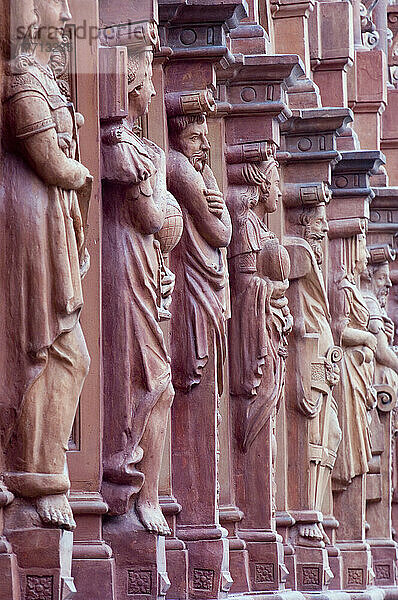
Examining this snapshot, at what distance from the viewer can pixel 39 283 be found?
529 inches

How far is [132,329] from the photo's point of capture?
50.7 feet

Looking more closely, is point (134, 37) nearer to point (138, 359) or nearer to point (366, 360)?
point (138, 359)

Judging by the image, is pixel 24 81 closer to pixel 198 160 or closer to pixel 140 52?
pixel 140 52

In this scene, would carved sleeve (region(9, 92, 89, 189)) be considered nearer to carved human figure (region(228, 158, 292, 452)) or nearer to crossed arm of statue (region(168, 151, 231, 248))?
crossed arm of statue (region(168, 151, 231, 248))

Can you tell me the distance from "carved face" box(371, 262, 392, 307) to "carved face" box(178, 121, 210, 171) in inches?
388

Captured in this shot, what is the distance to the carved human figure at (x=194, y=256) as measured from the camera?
1745 cm

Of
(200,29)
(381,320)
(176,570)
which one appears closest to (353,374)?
(381,320)

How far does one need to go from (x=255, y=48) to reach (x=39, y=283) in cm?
711

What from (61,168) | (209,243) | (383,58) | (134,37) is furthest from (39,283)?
(383,58)

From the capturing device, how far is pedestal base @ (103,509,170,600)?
1540 centimetres

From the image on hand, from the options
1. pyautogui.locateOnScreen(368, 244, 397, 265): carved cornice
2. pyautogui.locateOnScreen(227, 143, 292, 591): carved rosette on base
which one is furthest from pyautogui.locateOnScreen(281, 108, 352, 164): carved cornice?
pyautogui.locateOnScreen(368, 244, 397, 265): carved cornice

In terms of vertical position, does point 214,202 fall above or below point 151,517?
above

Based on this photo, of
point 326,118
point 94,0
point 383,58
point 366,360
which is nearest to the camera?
point 94,0

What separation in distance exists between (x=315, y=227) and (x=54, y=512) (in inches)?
367
